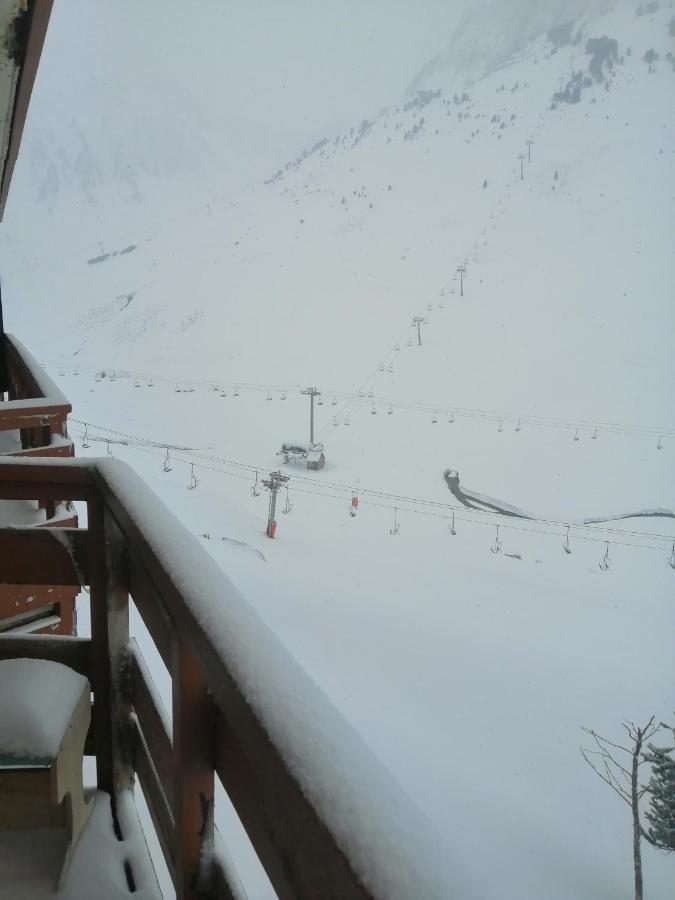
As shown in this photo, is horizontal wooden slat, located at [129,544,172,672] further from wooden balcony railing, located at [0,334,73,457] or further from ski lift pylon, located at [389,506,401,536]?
ski lift pylon, located at [389,506,401,536]

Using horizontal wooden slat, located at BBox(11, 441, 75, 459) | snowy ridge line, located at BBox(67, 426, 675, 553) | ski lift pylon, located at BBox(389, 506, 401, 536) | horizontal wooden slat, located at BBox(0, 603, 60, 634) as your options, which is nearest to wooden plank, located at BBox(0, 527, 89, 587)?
horizontal wooden slat, located at BBox(0, 603, 60, 634)

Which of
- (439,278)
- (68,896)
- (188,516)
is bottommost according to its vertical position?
(188,516)

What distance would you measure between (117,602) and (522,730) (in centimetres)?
792

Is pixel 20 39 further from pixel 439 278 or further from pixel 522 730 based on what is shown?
pixel 439 278

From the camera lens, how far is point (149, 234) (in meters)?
58.5

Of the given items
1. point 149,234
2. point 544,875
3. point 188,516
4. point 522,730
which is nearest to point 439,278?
point 188,516

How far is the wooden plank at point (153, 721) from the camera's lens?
1115mm

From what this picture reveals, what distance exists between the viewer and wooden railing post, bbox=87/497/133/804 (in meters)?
1.46

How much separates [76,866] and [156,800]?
317 millimetres

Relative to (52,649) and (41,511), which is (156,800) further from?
(41,511)

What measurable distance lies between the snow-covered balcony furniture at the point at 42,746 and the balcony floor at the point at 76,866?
29mm

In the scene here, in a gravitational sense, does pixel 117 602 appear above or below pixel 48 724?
above

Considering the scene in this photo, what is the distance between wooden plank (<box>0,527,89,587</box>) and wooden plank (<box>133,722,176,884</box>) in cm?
43

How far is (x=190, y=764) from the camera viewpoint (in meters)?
0.84
